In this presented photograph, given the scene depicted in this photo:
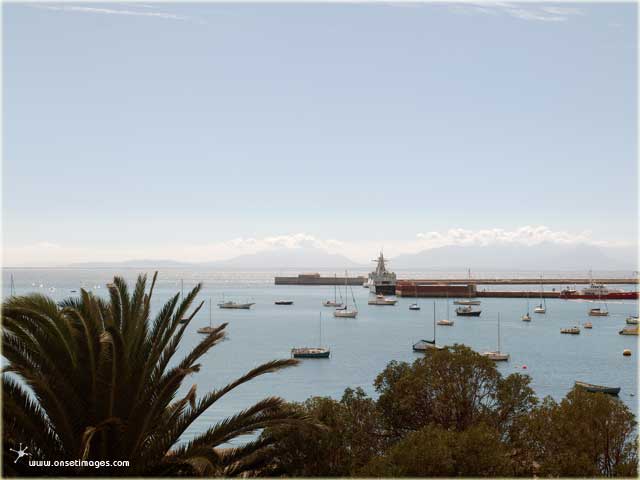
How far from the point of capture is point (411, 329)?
71.1m

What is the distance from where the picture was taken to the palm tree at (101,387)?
8.42m

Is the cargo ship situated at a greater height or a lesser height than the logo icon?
lesser

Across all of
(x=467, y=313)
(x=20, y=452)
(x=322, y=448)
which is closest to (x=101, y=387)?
(x=20, y=452)

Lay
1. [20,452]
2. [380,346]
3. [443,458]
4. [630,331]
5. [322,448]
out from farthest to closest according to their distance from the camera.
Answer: [630,331]
[380,346]
[322,448]
[443,458]
[20,452]

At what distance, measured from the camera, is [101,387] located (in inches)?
345

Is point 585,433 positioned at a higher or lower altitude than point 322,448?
higher

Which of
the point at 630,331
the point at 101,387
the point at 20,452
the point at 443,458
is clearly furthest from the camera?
the point at 630,331

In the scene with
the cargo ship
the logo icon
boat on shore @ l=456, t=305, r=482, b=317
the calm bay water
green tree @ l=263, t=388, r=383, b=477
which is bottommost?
the calm bay water

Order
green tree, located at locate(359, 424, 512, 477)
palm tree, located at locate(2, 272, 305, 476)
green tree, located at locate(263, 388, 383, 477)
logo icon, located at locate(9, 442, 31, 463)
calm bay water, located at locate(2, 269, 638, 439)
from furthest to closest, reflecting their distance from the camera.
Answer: calm bay water, located at locate(2, 269, 638, 439)
green tree, located at locate(263, 388, 383, 477)
green tree, located at locate(359, 424, 512, 477)
palm tree, located at locate(2, 272, 305, 476)
logo icon, located at locate(9, 442, 31, 463)

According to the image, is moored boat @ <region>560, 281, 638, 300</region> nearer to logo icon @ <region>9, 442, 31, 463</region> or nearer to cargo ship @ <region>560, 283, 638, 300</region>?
cargo ship @ <region>560, 283, 638, 300</region>

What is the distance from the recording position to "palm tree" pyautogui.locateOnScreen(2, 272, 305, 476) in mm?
8422

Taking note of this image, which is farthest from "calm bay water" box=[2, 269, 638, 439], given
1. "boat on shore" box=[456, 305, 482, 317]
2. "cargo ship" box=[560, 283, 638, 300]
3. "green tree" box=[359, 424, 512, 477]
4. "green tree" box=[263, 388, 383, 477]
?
"green tree" box=[359, 424, 512, 477]

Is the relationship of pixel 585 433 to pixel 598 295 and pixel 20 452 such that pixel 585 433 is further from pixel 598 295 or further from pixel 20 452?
pixel 598 295

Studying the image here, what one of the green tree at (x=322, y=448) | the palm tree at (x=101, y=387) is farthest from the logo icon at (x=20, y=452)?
the green tree at (x=322, y=448)
